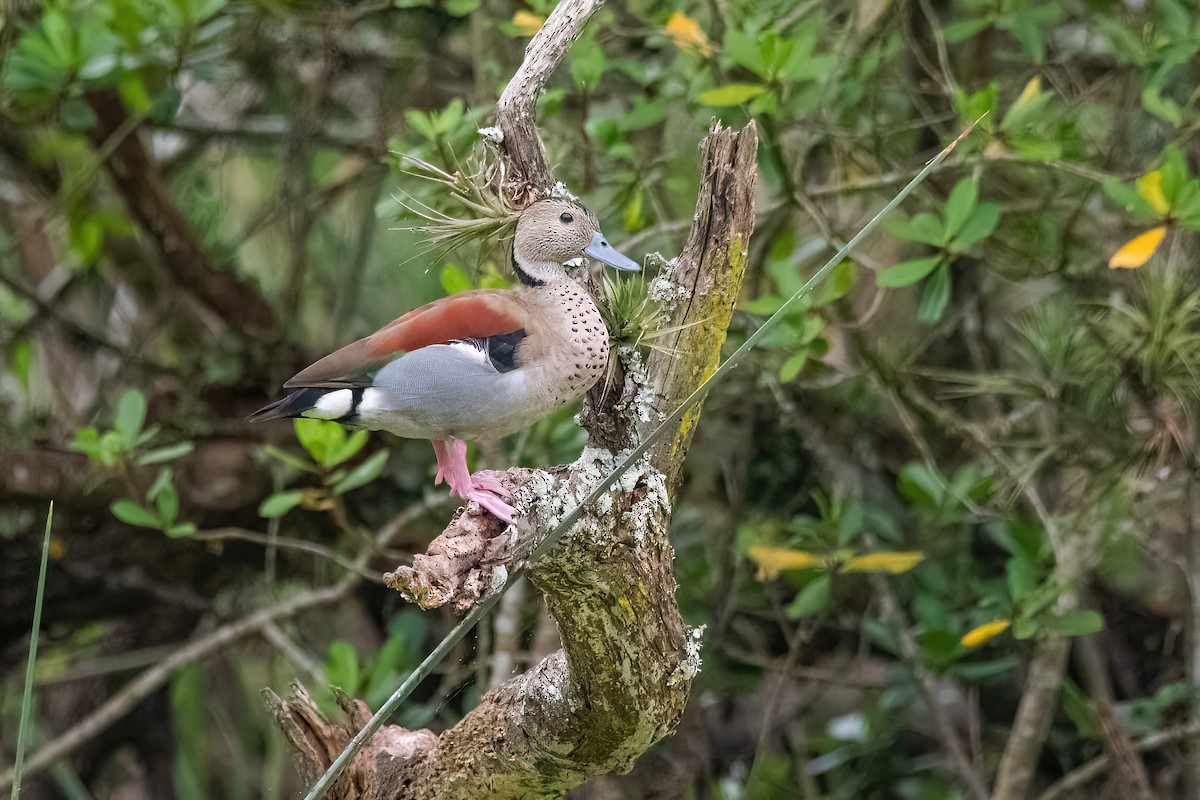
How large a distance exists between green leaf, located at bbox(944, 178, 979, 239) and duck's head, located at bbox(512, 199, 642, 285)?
31.0 inches

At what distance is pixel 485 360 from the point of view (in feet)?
3.59

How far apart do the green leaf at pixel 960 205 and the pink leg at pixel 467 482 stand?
0.88 m

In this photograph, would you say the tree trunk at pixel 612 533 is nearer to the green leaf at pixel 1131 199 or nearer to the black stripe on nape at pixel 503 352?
the black stripe on nape at pixel 503 352

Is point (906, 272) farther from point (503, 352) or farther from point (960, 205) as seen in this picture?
point (503, 352)

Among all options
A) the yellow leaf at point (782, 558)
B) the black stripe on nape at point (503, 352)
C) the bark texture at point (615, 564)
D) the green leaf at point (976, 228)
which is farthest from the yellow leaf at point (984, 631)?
the black stripe on nape at point (503, 352)

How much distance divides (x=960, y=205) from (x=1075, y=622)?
0.70m

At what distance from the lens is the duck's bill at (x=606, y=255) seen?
3.70 feet

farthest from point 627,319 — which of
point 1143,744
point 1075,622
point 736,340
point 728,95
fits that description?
point 1143,744

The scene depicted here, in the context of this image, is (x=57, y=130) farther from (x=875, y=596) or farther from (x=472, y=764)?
(x=875, y=596)

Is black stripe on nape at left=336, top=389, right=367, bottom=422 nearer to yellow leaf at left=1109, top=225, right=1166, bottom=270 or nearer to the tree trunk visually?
the tree trunk

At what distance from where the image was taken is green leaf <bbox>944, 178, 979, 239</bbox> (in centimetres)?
174

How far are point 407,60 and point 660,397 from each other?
1708mm

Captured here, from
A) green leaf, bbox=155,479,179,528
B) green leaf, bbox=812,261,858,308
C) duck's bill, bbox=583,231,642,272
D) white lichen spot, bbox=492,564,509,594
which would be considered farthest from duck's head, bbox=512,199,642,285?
green leaf, bbox=155,479,179,528

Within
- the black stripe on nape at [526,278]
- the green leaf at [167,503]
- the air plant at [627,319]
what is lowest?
the green leaf at [167,503]
